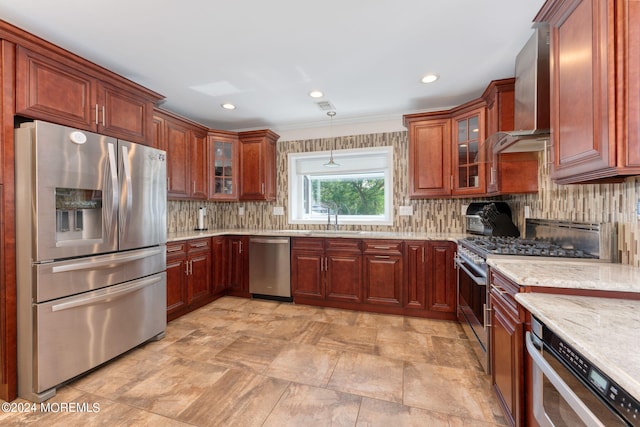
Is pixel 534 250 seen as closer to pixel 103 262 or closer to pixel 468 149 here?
pixel 468 149

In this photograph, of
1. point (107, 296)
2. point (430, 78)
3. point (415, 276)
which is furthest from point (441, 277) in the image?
point (107, 296)

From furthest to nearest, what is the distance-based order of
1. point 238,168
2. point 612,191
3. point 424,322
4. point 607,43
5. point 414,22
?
point 238,168 → point 424,322 → point 414,22 → point 612,191 → point 607,43

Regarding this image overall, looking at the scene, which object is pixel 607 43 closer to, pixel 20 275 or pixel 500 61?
pixel 500 61

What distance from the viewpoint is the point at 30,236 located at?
66.2 inches

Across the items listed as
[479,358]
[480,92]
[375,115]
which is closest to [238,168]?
[375,115]

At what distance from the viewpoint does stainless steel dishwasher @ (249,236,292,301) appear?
3.42 metres

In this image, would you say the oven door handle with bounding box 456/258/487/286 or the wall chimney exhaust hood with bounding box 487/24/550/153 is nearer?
the wall chimney exhaust hood with bounding box 487/24/550/153

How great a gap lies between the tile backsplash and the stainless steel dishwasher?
68 cm

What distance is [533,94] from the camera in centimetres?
184

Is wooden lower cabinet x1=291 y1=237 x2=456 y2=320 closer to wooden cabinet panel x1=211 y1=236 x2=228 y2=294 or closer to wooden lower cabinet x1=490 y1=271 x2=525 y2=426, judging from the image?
wooden cabinet panel x1=211 y1=236 x2=228 y2=294

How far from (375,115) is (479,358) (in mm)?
2837

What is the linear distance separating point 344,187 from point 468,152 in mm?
1635

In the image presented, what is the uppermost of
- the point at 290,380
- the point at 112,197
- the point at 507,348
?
the point at 112,197

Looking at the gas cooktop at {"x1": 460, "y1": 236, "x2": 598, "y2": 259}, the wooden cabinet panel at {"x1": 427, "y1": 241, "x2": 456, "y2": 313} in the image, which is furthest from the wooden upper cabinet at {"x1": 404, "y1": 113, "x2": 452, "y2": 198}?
the gas cooktop at {"x1": 460, "y1": 236, "x2": 598, "y2": 259}
